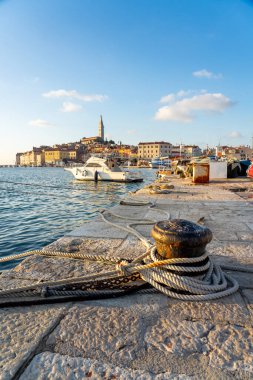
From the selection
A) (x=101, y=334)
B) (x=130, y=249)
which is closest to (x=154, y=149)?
(x=130, y=249)

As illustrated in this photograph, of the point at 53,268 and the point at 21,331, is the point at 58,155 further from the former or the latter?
the point at 21,331

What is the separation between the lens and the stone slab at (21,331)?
1.36m

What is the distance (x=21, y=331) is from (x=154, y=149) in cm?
12820

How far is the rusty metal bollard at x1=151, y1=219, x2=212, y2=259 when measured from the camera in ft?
6.89

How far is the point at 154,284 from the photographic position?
2.06 metres

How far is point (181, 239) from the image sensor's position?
2094mm

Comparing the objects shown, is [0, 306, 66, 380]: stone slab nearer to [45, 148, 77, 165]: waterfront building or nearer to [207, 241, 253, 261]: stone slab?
[207, 241, 253, 261]: stone slab

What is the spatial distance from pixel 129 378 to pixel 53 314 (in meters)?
0.76

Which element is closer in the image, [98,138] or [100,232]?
[100,232]

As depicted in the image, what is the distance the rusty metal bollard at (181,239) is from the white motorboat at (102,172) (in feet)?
81.8

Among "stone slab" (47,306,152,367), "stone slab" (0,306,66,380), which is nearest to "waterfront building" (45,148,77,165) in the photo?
"stone slab" (0,306,66,380)

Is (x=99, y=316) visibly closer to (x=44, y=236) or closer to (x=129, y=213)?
(x=129, y=213)

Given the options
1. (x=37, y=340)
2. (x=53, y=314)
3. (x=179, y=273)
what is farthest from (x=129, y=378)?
(x=179, y=273)

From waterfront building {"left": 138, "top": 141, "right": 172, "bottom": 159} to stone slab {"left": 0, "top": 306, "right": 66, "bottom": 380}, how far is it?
125382mm
